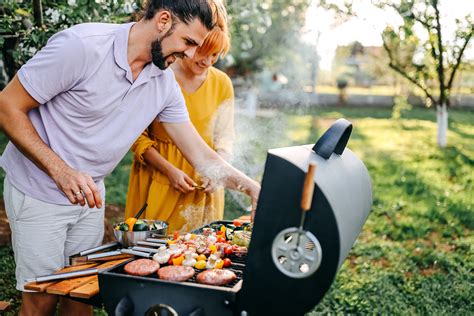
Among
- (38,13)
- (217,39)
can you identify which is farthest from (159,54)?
(38,13)

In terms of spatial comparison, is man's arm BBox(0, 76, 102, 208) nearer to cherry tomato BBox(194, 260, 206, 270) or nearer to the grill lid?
cherry tomato BBox(194, 260, 206, 270)

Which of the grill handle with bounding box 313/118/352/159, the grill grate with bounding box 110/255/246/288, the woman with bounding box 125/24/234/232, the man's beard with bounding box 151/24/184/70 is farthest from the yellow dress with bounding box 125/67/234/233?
the grill handle with bounding box 313/118/352/159

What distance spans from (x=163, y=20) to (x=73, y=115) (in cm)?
59

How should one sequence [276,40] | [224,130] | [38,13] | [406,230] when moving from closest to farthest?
1. [224,130]
2. [38,13]
3. [406,230]
4. [276,40]

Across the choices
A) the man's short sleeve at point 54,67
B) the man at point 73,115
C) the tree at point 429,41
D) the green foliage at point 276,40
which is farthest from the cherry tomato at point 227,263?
the green foliage at point 276,40

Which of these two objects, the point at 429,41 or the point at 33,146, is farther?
the point at 429,41

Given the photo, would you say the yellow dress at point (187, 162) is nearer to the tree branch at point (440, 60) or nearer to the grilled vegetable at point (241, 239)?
the grilled vegetable at point (241, 239)

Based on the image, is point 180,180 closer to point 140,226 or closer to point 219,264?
point 140,226

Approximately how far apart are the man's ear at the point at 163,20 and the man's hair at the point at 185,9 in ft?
0.09

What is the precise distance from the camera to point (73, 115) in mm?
2443

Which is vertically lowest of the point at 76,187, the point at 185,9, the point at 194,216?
the point at 194,216

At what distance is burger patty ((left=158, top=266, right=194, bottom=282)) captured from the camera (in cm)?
213

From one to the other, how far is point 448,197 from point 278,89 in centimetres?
1465

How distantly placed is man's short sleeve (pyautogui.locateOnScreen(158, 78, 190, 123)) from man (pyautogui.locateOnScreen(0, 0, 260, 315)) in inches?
7.8
